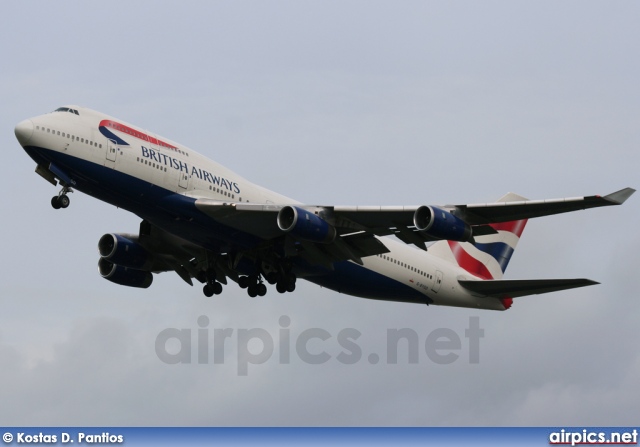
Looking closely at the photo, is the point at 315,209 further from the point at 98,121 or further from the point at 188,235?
the point at 98,121

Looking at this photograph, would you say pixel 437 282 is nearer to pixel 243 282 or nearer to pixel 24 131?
pixel 243 282

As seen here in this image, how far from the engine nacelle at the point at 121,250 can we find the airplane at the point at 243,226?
1.9 inches

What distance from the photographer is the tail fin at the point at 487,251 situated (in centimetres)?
5225

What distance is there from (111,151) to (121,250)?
28.3ft

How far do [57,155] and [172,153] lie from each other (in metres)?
4.42

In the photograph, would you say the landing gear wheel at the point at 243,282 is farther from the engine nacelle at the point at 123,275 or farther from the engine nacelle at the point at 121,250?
the engine nacelle at the point at 123,275

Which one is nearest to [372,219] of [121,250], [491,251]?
[121,250]

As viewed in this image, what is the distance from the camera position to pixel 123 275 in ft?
163

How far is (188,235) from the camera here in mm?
42375

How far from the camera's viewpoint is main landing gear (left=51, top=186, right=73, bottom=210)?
128 feet

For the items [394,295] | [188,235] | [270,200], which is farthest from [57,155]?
[394,295]

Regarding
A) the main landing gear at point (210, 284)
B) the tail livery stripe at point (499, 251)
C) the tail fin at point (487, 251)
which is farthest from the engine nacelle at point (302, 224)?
the tail livery stripe at point (499, 251)

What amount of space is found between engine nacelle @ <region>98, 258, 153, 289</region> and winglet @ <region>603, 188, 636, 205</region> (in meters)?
23.0

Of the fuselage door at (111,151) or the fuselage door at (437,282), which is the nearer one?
the fuselage door at (111,151)
